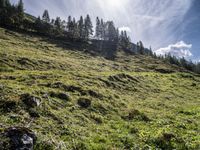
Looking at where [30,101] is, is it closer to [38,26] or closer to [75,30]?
[38,26]

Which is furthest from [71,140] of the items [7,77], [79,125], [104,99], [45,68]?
[45,68]

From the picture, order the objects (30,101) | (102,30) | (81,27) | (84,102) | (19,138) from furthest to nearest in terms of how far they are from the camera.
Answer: (102,30) → (81,27) → (84,102) → (30,101) → (19,138)

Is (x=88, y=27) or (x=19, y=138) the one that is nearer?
(x=19, y=138)

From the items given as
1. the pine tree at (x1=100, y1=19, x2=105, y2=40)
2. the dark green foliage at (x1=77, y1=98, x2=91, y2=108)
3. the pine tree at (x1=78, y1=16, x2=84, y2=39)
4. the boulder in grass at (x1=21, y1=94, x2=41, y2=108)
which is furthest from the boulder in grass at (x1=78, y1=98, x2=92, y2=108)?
the pine tree at (x1=100, y1=19, x2=105, y2=40)

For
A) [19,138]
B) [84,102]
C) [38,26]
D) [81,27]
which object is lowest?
[84,102]

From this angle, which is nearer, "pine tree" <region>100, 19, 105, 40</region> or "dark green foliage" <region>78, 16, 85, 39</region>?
"dark green foliage" <region>78, 16, 85, 39</region>

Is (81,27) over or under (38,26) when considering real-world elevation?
over

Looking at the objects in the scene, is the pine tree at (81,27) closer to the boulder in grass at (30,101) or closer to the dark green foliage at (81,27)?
the dark green foliage at (81,27)

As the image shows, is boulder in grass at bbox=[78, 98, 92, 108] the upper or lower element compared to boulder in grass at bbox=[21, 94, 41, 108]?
lower

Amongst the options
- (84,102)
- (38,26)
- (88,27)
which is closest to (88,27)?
(88,27)

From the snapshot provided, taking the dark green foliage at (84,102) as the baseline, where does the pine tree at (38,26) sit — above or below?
Result: above

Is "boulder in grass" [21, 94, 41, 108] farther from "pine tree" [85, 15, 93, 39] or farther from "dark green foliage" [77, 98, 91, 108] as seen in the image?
"pine tree" [85, 15, 93, 39]

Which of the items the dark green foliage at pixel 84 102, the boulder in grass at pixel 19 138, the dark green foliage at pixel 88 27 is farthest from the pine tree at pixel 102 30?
the boulder in grass at pixel 19 138

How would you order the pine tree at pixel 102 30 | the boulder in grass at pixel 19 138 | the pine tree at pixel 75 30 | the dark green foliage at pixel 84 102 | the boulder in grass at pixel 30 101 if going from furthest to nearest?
the pine tree at pixel 102 30 < the pine tree at pixel 75 30 < the dark green foliage at pixel 84 102 < the boulder in grass at pixel 30 101 < the boulder in grass at pixel 19 138
